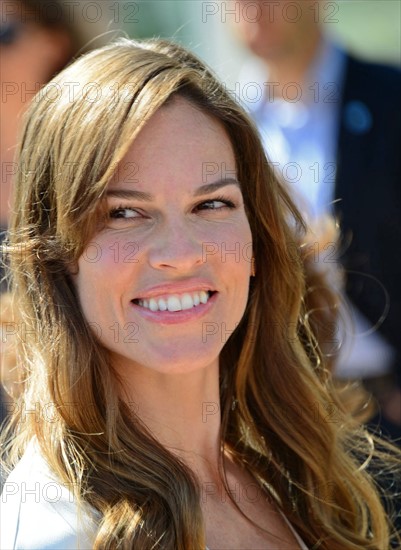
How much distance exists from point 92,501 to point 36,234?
581 mm

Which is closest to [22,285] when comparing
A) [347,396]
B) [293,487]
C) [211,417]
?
[211,417]

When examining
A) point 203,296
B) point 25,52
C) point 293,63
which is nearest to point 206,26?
point 293,63

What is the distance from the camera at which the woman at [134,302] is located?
191cm

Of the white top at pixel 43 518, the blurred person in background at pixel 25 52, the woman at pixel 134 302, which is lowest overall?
the white top at pixel 43 518

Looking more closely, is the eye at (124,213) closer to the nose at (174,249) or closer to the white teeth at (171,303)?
the nose at (174,249)

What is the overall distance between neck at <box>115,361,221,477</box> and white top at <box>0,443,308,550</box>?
309 millimetres

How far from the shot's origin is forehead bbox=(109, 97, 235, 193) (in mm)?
2051

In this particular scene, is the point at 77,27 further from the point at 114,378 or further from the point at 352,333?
the point at 114,378

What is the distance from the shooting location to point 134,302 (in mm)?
2080

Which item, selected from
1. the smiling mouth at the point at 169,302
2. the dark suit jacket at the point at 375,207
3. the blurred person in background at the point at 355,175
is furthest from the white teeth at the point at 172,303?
the dark suit jacket at the point at 375,207

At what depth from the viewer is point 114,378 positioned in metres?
2.12

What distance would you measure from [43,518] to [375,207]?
6.14 feet

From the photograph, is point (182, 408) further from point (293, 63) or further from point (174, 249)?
point (293, 63)

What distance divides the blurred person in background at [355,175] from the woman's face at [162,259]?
1.07m
